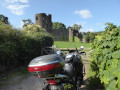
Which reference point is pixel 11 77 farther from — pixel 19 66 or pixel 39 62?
pixel 39 62

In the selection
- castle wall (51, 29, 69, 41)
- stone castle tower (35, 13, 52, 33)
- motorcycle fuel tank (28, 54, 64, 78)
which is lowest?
motorcycle fuel tank (28, 54, 64, 78)

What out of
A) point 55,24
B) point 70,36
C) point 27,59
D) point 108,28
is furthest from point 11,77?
point 55,24

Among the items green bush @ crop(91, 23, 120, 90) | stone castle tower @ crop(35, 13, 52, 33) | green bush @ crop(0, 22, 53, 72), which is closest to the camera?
green bush @ crop(91, 23, 120, 90)

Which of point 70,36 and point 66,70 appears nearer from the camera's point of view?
point 66,70

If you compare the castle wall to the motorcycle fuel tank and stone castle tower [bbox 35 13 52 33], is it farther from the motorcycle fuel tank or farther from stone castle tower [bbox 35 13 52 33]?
the motorcycle fuel tank

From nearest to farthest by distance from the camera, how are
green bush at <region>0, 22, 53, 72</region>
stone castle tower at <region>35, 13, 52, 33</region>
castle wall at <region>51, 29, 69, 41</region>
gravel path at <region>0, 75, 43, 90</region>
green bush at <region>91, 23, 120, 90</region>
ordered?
1. green bush at <region>91, 23, 120, 90</region>
2. gravel path at <region>0, 75, 43, 90</region>
3. green bush at <region>0, 22, 53, 72</region>
4. stone castle tower at <region>35, 13, 52, 33</region>
5. castle wall at <region>51, 29, 69, 41</region>

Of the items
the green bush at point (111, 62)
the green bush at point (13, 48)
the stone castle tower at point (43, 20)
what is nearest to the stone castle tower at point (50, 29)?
the stone castle tower at point (43, 20)

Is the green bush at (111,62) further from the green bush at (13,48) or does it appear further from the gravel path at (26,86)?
the green bush at (13,48)

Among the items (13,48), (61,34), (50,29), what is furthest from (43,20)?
(13,48)

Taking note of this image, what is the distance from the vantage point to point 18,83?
14.8ft

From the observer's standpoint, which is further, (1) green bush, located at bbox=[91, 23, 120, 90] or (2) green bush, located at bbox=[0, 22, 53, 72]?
(2) green bush, located at bbox=[0, 22, 53, 72]

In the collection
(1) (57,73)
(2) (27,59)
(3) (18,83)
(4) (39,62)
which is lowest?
(3) (18,83)

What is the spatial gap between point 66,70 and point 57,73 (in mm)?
533

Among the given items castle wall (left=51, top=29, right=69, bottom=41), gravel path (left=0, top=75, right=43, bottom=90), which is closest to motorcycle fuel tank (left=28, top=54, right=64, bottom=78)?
gravel path (left=0, top=75, right=43, bottom=90)
